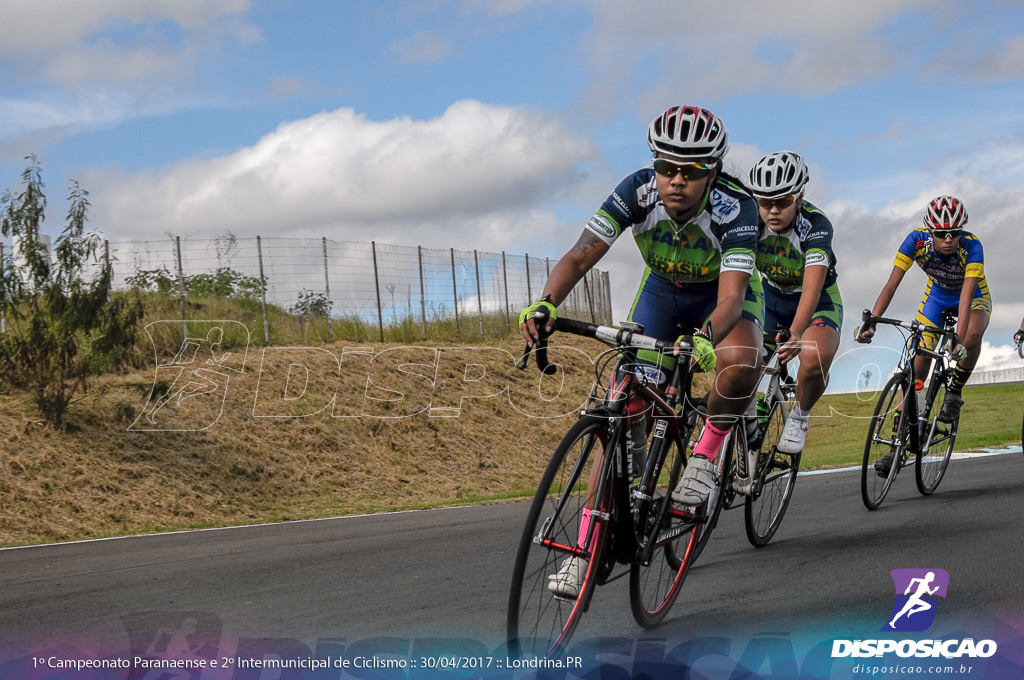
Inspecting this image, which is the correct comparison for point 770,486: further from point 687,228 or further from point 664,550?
point 687,228

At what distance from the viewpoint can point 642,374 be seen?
4.92 m

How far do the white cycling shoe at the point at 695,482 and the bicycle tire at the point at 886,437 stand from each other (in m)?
4.34

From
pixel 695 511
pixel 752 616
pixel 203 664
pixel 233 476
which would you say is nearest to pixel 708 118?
pixel 695 511

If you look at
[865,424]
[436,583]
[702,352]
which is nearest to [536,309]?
[702,352]

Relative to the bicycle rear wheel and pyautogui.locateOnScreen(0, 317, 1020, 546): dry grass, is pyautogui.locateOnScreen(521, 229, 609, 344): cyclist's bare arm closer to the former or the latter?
the bicycle rear wheel

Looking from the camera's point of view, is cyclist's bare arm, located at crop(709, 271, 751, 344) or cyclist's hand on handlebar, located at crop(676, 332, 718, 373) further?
cyclist's bare arm, located at crop(709, 271, 751, 344)

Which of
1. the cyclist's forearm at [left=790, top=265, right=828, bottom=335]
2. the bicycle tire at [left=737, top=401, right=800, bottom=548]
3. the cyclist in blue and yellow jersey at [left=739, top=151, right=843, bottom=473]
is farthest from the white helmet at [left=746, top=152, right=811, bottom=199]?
the bicycle tire at [left=737, top=401, right=800, bottom=548]

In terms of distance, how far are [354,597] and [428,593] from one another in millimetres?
415

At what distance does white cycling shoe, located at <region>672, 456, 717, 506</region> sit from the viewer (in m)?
5.07

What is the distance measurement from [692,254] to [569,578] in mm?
2036

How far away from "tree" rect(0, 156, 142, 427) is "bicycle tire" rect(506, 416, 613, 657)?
522 inches

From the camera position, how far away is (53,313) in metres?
15.8

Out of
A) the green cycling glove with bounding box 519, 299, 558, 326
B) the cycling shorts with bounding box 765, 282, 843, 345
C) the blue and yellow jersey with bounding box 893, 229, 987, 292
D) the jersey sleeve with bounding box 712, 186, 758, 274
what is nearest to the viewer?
the green cycling glove with bounding box 519, 299, 558, 326

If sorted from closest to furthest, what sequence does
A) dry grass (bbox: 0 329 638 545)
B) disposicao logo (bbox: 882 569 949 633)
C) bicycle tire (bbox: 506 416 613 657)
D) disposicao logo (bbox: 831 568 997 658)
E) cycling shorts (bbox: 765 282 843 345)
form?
bicycle tire (bbox: 506 416 613 657)
disposicao logo (bbox: 831 568 997 658)
disposicao logo (bbox: 882 569 949 633)
cycling shorts (bbox: 765 282 843 345)
dry grass (bbox: 0 329 638 545)
